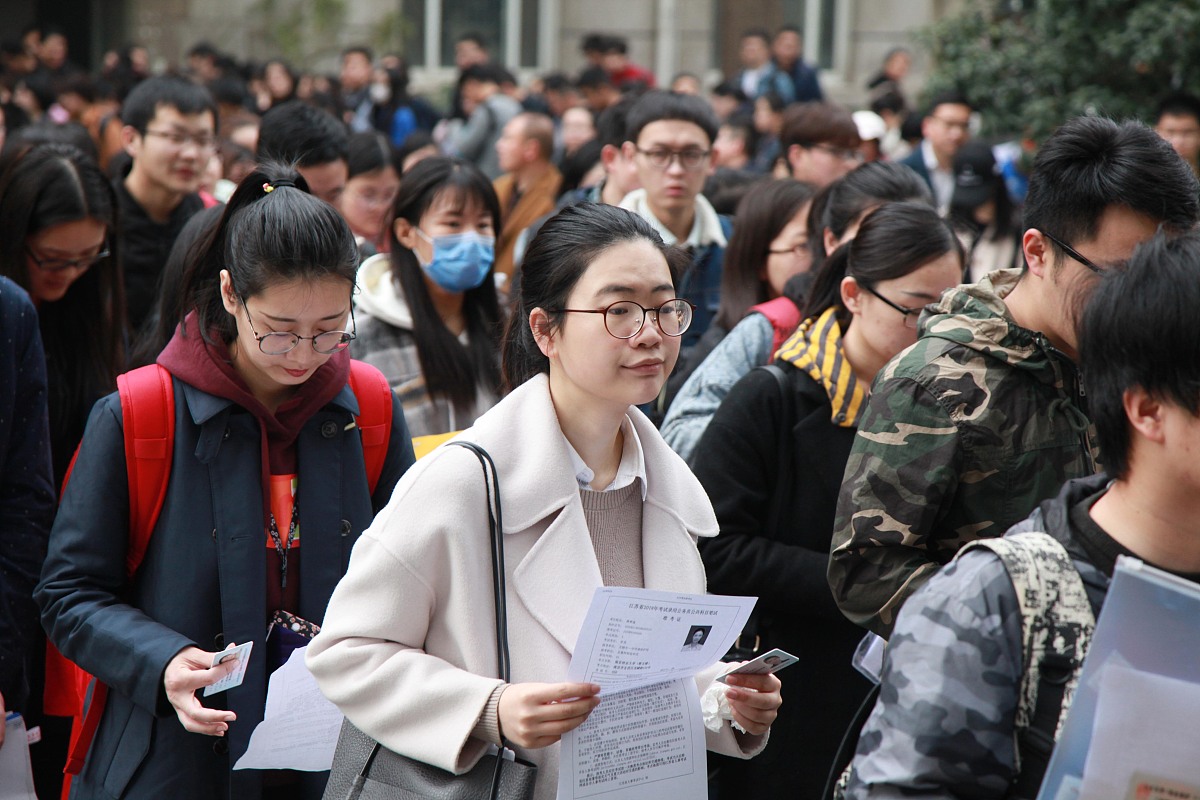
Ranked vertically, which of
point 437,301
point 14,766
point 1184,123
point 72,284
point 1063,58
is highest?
point 1063,58

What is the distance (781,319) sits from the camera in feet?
12.9

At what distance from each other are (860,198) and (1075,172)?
164 cm

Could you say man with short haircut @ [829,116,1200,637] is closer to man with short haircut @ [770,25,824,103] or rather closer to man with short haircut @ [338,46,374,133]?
man with short haircut @ [770,25,824,103]

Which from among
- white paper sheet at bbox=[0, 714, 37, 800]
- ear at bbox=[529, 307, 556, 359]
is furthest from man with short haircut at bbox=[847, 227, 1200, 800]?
white paper sheet at bbox=[0, 714, 37, 800]

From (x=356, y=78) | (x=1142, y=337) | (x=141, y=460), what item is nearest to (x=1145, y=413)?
(x=1142, y=337)

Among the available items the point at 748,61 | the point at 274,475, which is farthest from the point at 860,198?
the point at 748,61

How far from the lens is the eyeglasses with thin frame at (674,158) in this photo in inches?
215

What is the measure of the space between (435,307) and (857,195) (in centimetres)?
141

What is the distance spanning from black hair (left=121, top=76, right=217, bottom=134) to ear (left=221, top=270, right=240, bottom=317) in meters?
3.13

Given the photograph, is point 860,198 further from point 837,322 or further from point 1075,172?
point 1075,172

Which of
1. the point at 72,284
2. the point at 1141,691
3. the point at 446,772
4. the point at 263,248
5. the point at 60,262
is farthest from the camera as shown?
the point at 72,284

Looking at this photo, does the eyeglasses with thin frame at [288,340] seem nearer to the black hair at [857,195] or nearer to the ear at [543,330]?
the ear at [543,330]

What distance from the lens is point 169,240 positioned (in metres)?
5.32

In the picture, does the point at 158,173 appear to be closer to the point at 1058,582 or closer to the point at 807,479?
the point at 807,479
